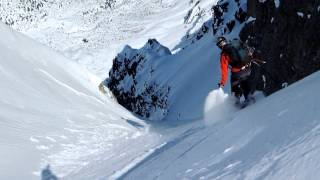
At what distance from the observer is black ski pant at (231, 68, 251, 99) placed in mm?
11945

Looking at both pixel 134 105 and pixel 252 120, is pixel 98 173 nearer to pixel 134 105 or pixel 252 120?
pixel 252 120

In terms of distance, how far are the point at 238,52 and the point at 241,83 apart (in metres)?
1.05

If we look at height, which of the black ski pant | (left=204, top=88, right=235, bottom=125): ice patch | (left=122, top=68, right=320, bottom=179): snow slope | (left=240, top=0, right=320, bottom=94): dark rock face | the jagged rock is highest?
the jagged rock

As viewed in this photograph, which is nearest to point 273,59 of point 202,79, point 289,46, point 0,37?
point 289,46

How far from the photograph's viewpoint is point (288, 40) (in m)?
19.9

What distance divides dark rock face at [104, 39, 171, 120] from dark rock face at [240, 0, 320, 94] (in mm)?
24058

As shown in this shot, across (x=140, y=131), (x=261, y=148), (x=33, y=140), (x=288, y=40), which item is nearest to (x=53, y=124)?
(x=33, y=140)

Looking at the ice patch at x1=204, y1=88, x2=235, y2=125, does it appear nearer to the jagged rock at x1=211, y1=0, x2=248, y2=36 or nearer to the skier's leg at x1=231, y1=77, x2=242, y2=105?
the skier's leg at x1=231, y1=77, x2=242, y2=105

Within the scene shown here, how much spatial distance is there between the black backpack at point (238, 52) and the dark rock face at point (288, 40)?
5.71m

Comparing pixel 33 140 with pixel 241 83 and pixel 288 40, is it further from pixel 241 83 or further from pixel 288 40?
pixel 288 40

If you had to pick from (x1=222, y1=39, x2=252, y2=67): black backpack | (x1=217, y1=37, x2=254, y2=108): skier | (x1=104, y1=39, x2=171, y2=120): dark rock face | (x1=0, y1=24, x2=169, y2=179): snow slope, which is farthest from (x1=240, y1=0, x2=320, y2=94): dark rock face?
(x1=104, y1=39, x2=171, y2=120): dark rock face

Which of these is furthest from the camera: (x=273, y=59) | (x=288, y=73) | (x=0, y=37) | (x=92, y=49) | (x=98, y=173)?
(x=92, y=49)

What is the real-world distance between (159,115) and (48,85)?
66.4ft

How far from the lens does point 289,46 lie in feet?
64.1
